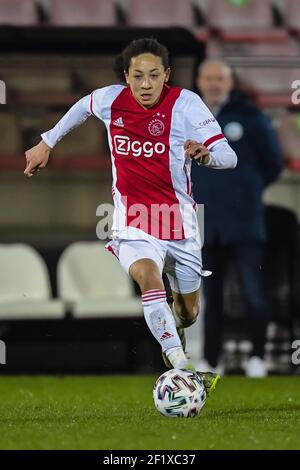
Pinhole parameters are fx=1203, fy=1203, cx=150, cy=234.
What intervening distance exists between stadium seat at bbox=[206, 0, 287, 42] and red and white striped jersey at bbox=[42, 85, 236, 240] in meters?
4.72

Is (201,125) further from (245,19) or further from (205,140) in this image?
(245,19)

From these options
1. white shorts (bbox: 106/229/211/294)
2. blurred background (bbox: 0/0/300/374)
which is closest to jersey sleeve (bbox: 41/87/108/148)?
white shorts (bbox: 106/229/211/294)

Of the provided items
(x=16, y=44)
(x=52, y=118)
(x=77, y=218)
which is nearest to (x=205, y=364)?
(x=77, y=218)

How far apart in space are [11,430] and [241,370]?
12.8 ft

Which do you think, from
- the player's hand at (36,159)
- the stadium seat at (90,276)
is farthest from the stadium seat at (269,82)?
the player's hand at (36,159)

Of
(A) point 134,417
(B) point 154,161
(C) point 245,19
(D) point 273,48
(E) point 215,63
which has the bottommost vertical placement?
(A) point 134,417

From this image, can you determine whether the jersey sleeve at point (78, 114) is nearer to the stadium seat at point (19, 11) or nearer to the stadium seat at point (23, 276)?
the stadium seat at point (23, 276)

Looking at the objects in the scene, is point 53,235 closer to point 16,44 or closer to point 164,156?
point 16,44

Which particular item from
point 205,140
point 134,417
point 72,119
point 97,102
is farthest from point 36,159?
point 134,417

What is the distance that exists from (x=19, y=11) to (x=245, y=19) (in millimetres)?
2004

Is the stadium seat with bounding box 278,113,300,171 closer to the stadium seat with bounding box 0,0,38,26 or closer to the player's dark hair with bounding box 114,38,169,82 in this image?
the stadium seat with bounding box 0,0,38,26

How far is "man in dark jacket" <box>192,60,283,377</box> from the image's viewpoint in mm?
8438

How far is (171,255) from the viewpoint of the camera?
19.4 ft

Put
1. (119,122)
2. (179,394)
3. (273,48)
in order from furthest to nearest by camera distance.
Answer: (273,48) < (119,122) < (179,394)
